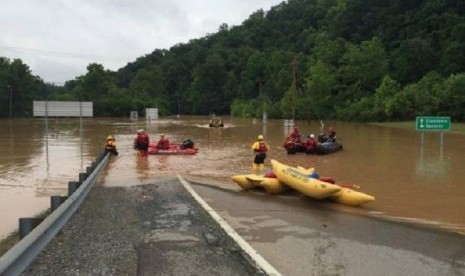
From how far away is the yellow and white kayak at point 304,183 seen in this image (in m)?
12.3

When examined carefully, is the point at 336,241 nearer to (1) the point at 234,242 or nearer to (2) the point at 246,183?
(1) the point at 234,242

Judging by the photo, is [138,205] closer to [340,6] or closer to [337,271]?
[337,271]

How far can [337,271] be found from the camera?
671 centimetres

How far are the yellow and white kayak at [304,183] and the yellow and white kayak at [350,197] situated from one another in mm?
274

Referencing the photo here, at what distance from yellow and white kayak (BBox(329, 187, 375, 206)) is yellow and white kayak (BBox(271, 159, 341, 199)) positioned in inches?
10.8

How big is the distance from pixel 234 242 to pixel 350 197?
5606mm

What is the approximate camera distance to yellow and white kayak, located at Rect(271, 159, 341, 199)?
1233cm

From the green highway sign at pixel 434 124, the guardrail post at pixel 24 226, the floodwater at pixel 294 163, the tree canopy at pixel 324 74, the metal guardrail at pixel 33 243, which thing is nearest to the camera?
the metal guardrail at pixel 33 243

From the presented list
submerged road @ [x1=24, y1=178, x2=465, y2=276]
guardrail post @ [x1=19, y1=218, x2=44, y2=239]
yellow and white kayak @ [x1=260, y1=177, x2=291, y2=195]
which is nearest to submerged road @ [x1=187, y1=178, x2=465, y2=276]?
submerged road @ [x1=24, y1=178, x2=465, y2=276]

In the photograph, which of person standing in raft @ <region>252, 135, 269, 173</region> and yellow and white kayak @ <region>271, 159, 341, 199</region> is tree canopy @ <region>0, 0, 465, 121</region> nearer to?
person standing in raft @ <region>252, 135, 269, 173</region>

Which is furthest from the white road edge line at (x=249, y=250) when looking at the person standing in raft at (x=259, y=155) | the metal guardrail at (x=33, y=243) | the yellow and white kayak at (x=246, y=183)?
the person standing in raft at (x=259, y=155)

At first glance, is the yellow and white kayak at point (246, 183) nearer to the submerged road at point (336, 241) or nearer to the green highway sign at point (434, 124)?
the submerged road at point (336, 241)

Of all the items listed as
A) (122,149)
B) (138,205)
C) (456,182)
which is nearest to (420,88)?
(122,149)

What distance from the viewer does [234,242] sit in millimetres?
7500
